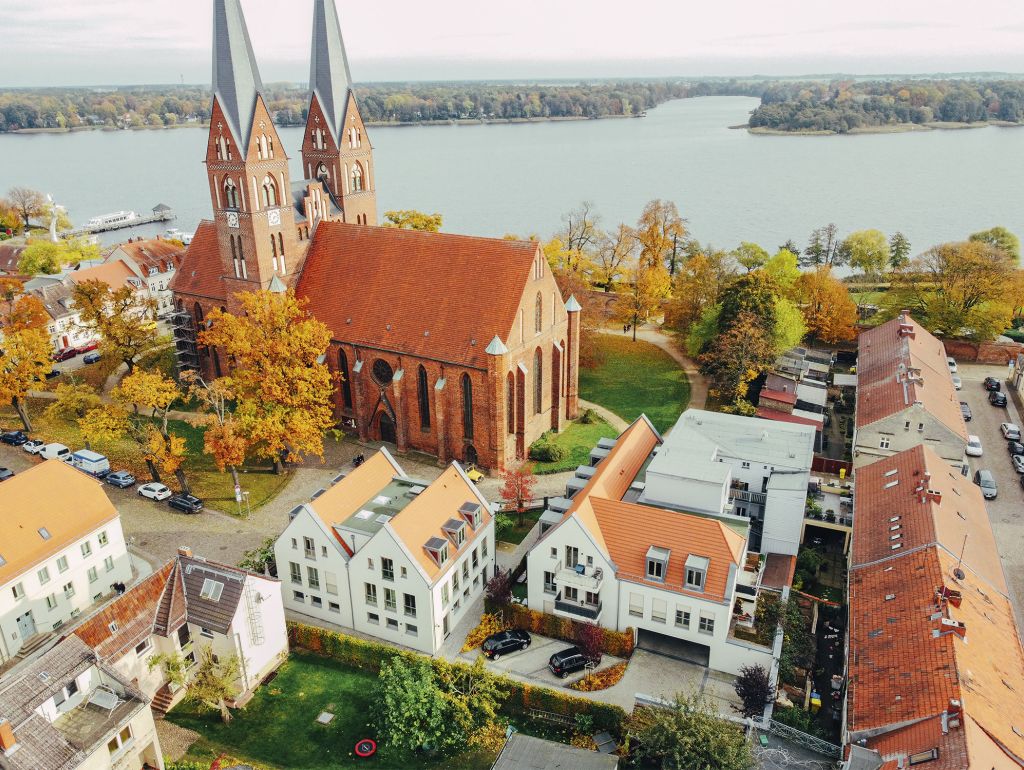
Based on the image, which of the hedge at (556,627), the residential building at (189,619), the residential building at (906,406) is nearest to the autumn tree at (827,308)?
the residential building at (906,406)

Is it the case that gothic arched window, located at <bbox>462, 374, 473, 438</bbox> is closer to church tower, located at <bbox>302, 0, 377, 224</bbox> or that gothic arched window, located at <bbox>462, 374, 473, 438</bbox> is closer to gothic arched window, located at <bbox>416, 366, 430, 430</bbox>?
gothic arched window, located at <bbox>416, 366, 430, 430</bbox>

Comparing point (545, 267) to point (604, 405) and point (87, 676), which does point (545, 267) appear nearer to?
point (604, 405)

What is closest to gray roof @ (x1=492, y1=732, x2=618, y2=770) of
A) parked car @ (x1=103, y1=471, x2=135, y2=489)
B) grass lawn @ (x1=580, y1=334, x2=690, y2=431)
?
grass lawn @ (x1=580, y1=334, x2=690, y2=431)

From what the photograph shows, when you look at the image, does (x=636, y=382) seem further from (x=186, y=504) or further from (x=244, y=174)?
(x=186, y=504)

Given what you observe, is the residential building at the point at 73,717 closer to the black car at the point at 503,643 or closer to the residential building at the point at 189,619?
the residential building at the point at 189,619

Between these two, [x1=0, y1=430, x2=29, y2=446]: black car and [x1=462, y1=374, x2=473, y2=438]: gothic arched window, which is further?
[x1=0, y1=430, x2=29, y2=446]: black car

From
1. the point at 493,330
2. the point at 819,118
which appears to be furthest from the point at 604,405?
the point at 819,118

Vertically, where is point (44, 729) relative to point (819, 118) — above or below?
below
